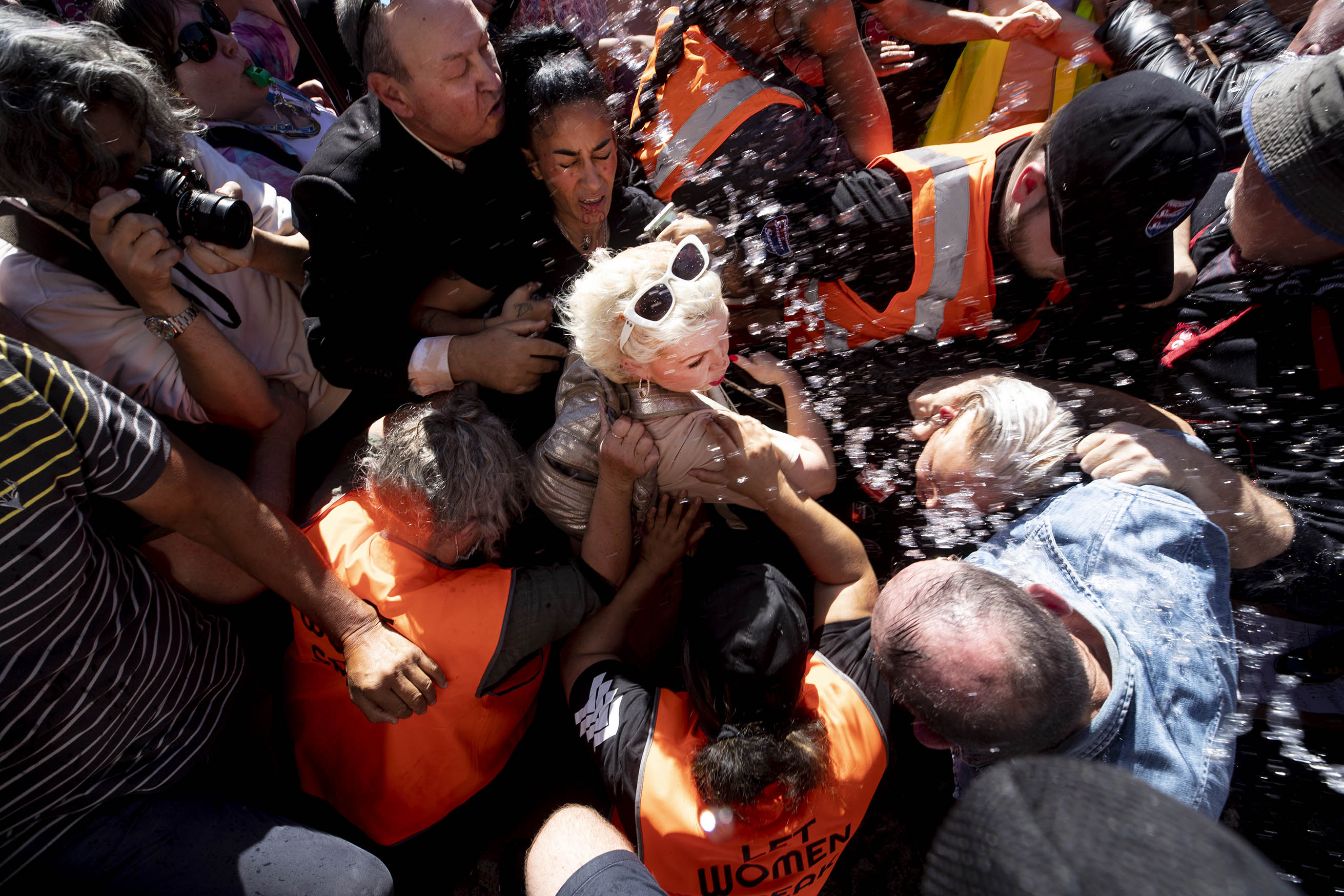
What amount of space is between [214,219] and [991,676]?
253cm

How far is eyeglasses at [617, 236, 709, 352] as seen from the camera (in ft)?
5.76

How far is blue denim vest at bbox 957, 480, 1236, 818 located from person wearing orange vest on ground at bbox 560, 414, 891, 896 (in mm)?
568

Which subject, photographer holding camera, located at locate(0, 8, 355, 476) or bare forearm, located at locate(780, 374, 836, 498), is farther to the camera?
bare forearm, located at locate(780, 374, 836, 498)

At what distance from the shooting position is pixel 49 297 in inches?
70.5

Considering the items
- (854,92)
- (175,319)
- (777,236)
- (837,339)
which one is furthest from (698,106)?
(175,319)

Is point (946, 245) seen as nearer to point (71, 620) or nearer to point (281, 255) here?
point (281, 255)

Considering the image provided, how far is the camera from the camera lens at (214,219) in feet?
5.75

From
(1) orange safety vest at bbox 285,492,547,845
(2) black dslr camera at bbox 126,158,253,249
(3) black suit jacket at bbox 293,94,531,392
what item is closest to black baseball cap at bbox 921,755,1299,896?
(1) orange safety vest at bbox 285,492,547,845

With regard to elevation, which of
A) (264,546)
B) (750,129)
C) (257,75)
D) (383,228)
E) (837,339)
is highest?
(257,75)

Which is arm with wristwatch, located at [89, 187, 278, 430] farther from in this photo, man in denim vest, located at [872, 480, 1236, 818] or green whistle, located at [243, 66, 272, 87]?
man in denim vest, located at [872, 480, 1236, 818]

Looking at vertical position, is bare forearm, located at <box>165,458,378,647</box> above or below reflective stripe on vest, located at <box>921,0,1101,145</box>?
below

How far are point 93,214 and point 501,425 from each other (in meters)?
1.27

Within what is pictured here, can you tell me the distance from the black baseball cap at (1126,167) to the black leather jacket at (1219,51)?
71cm

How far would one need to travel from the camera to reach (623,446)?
1.95 m
